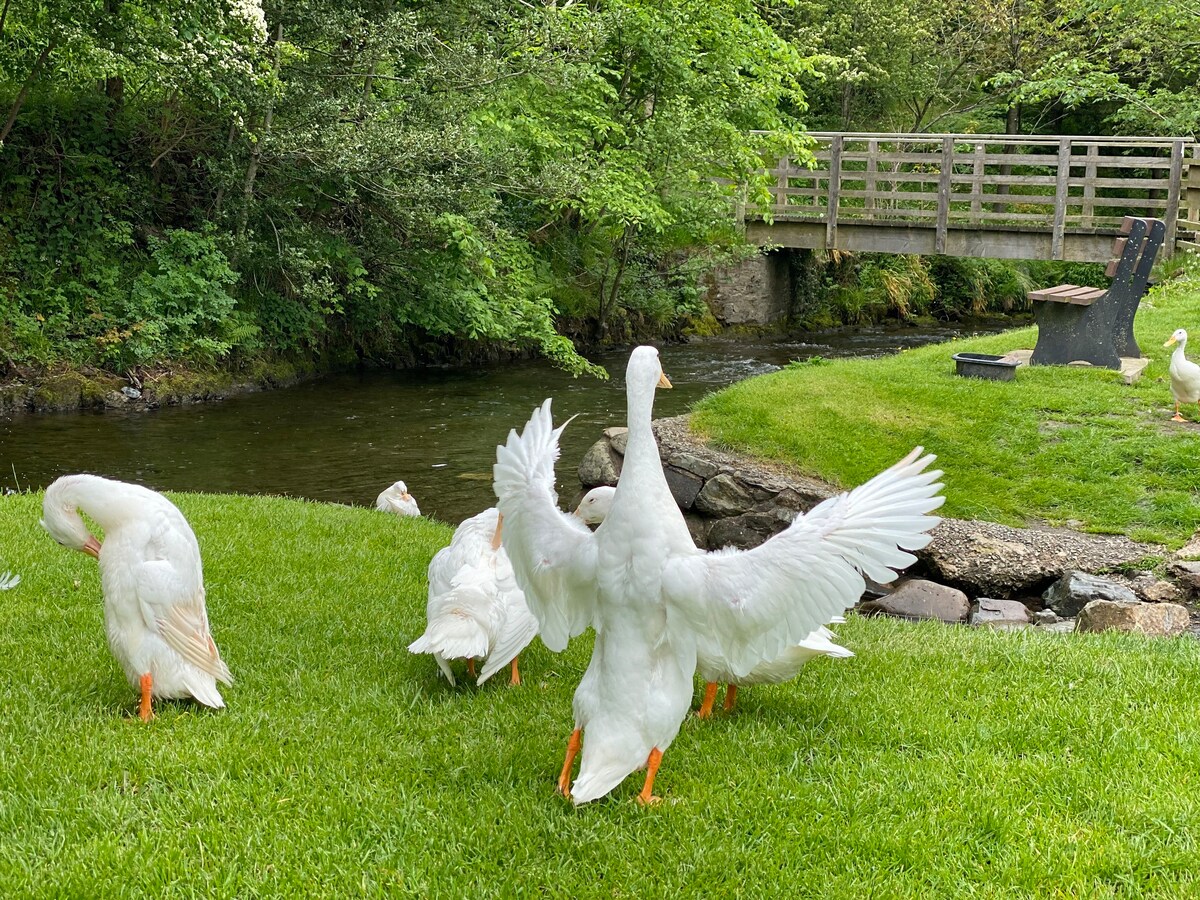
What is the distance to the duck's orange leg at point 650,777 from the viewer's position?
13.8 ft

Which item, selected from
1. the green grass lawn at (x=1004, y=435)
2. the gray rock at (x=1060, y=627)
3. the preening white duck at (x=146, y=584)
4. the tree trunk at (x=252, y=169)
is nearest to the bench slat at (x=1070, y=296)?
the green grass lawn at (x=1004, y=435)

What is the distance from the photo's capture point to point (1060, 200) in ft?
70.2

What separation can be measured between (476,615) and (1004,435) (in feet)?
23.5

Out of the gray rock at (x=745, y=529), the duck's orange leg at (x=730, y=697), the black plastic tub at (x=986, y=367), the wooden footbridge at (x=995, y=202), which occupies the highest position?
the wooden footbridge at (x=995, y=202)

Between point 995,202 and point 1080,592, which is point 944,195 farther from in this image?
point 1080,592

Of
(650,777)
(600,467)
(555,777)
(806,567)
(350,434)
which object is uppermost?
(806,567)

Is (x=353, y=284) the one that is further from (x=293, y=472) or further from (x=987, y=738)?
(x=987, y=738)

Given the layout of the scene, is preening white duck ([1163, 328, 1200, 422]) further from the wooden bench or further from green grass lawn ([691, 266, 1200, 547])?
the wooden bench

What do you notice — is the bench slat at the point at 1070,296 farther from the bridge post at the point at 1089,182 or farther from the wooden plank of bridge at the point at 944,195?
the bridge post at the point at 1089,182

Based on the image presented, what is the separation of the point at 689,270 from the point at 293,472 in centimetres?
1321

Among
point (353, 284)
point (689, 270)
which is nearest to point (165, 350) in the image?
point (353, 284)

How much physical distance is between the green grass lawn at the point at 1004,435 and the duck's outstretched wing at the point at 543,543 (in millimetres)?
5857

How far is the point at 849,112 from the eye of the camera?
31.7 metres

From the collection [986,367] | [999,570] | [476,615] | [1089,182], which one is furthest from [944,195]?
[476,615]
